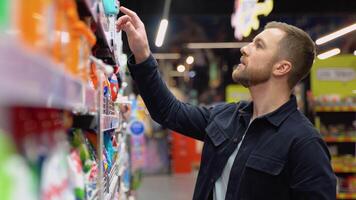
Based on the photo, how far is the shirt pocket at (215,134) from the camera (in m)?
2.18

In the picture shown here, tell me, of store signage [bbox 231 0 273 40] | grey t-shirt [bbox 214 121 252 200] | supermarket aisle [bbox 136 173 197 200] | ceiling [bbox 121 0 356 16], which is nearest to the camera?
grey t-shirt [bbox 214 121 252 200]

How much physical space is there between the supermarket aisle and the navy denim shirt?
641 cm

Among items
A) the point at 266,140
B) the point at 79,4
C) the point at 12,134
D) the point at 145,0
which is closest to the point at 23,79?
the point at 12,134

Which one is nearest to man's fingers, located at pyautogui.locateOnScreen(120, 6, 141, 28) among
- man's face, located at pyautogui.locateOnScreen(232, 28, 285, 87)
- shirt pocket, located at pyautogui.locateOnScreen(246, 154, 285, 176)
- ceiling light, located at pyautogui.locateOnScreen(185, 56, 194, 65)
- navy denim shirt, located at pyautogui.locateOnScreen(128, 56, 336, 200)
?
navy denim shirt, located at pyautogui.locateOnScreen(128, 56, 336, 200)

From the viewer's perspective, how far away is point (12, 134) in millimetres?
789

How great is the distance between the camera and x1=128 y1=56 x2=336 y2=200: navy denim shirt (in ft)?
6.16

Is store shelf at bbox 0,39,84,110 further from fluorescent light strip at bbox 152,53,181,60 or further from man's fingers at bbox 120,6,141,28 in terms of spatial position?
fluorescent light strip at bbox 152,53,181,60

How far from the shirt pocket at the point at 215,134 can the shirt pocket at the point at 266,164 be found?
247 mm

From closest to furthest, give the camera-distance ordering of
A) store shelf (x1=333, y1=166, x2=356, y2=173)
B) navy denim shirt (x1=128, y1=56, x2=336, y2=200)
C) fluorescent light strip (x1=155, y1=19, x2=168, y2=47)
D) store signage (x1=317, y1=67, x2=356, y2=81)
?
navy denim shirt (x1=128, y1=56, x2=336, y2=200) < store shelf (x1=333, y1=166, x2=356, y2=173) < store signage (x1=317, y1=67, x2=356, y2=81) < fluorescent light strip (x1=155, y1=19, x2=168, y2=47)

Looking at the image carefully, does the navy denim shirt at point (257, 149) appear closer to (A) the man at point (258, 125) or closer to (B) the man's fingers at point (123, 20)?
(A) the man at point (258, 125)

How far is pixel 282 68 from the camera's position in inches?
87.0

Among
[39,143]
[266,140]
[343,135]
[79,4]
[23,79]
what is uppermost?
[79,4]

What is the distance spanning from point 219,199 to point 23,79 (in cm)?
166

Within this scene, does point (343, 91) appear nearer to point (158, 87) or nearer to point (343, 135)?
point (343, 135)
